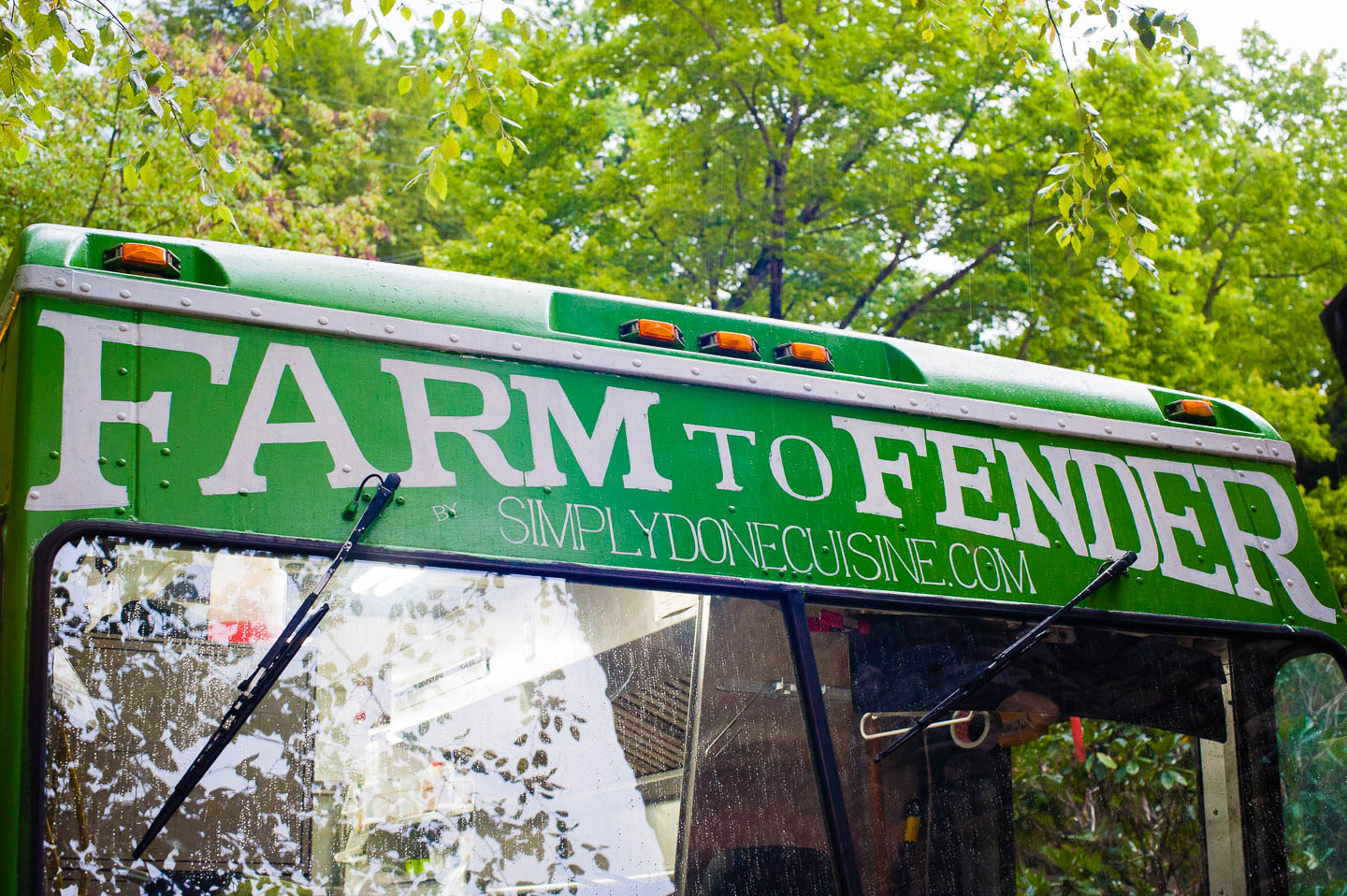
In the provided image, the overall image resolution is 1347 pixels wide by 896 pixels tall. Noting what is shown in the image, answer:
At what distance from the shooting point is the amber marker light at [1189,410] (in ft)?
13.5

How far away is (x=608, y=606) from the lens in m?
3.04

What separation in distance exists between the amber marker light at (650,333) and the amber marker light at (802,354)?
1.09 feet

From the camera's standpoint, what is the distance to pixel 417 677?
280cm

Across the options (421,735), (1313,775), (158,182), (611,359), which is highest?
(158,182)

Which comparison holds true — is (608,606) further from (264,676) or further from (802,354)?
(802,354)

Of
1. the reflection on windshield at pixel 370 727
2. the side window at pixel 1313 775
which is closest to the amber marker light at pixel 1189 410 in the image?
the side window at pixel 1313 775

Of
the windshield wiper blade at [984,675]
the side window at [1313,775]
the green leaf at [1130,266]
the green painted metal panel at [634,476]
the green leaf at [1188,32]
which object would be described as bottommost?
the side window at [1313,775]

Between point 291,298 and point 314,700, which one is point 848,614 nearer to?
point 314,700

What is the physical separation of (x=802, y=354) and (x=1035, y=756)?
1.35 meters

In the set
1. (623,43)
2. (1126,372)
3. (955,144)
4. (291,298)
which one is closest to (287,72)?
(623,43)

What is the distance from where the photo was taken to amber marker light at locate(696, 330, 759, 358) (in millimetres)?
3529

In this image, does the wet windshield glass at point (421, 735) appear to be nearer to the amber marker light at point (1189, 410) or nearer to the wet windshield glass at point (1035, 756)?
the wet windshield glass at point (1035, 756)

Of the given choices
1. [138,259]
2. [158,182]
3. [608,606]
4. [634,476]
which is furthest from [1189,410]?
[158,182]

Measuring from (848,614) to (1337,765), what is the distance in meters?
1.62
